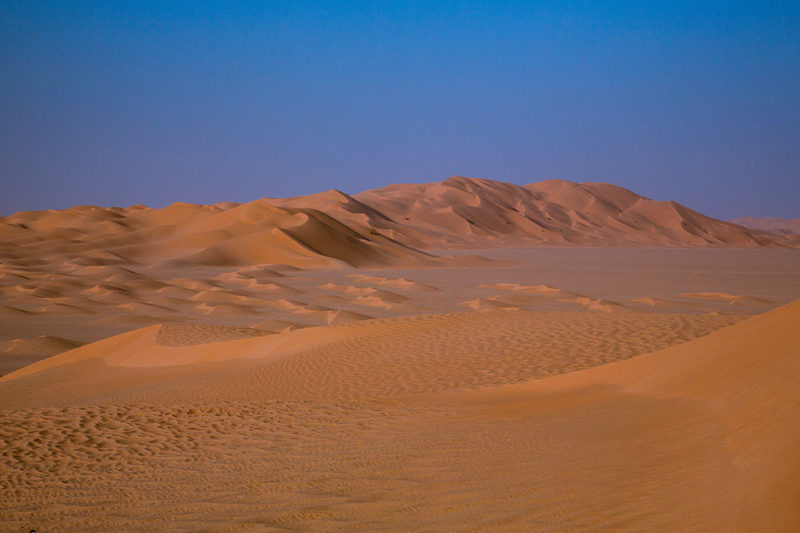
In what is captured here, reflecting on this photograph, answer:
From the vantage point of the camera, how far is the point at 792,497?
384cm

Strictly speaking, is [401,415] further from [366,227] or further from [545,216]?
[545,216]

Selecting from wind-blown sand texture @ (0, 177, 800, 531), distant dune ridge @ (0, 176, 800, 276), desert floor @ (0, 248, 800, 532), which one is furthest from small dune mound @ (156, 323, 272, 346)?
distant dune ridge @ (0, 176, 800, 276)

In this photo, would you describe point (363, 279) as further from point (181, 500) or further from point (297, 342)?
point (181, 500)

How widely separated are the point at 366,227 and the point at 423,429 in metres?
67.5

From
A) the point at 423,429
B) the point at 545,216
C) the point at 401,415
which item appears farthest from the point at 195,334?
the point at 545,216

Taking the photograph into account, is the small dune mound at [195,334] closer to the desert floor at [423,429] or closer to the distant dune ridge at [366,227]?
the desert floor at [423,429]

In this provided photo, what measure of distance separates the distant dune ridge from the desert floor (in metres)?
33.6

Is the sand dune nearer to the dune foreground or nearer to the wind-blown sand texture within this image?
the wind-blown sand texture

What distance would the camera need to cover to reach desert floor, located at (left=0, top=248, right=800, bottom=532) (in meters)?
4.59

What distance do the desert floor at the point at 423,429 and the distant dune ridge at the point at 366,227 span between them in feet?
110

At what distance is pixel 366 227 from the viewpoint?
74438mm

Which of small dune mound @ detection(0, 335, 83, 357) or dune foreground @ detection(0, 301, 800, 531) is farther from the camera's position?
small dune mound @ detection(0, 335, 83, 357)

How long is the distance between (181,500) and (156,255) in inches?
2075

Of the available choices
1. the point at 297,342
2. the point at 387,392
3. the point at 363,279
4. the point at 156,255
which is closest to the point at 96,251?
the point at 156,255
